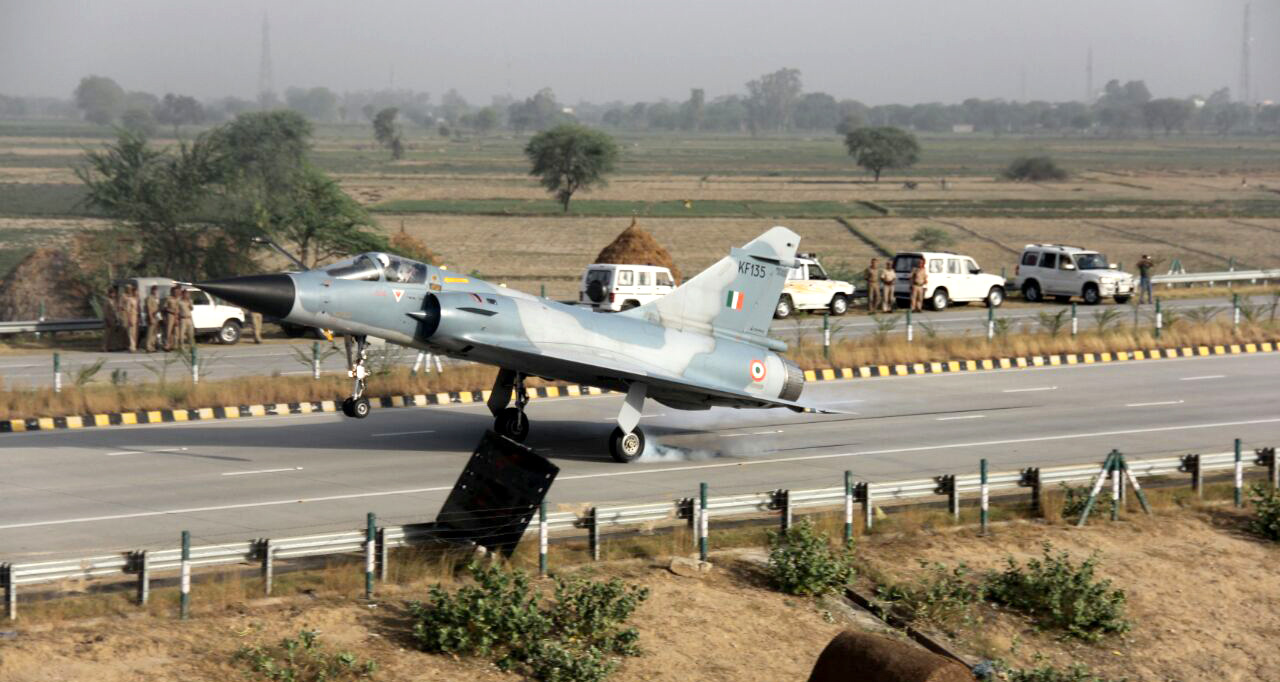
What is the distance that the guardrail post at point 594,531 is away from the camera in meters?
16.7

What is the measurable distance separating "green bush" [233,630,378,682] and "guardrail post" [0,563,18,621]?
2.26 m

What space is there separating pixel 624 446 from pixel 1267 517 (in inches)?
389

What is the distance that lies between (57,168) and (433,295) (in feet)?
444

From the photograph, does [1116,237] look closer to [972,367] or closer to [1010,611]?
[972,367]

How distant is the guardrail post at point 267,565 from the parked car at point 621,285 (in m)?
27.2

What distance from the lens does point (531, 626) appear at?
48.1 feet

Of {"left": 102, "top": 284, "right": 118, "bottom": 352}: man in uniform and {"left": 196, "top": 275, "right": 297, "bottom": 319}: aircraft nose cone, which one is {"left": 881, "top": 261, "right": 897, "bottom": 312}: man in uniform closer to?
{"left": 102, "top": 284, "right": 118, "bottom": 352}: man in uniform

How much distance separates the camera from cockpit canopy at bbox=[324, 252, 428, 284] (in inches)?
837

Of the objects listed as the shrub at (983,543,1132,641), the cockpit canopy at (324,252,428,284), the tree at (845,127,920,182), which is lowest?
the shrub at (983,543,1132,641)

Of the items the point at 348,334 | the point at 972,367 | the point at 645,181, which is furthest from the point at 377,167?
the point at 348,334

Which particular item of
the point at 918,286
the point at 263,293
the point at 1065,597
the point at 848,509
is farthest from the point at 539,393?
the point at 918,286


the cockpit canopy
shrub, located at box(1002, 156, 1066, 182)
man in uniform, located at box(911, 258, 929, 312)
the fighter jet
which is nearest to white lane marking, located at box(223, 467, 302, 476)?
the fighter jet

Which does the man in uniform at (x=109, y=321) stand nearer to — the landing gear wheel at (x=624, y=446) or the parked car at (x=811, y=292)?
the landing gear wheel at (x=624, y=446)

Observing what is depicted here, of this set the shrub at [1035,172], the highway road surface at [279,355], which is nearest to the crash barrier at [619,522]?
the highway road surface at [279,355]
